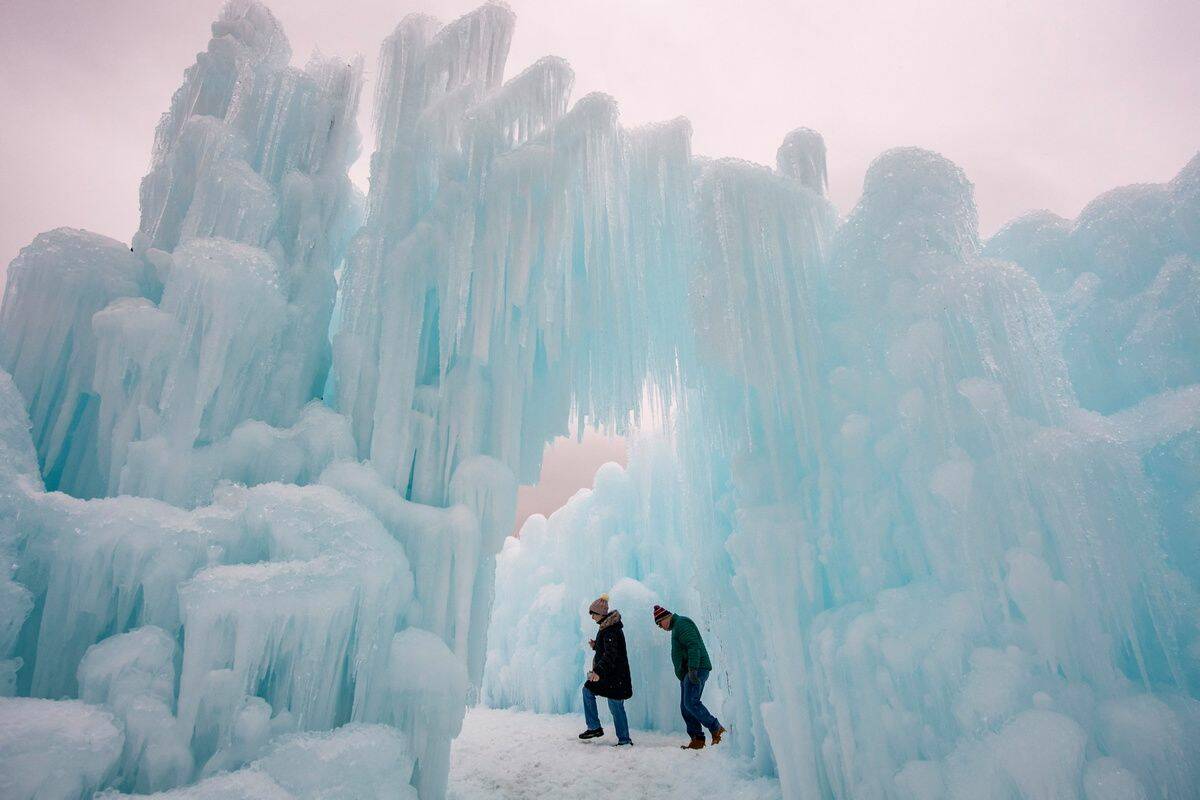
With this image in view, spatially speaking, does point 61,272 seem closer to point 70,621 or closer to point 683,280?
point 70,621

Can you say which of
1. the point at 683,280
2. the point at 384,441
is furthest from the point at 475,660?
the point at 683,280

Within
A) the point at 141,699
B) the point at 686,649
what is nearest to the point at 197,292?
the point at 141,699

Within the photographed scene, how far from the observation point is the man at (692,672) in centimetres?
698

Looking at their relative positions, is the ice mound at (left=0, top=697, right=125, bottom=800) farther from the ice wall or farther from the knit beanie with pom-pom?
the knit beanie with pom-pom

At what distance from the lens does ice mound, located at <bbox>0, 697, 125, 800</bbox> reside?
10.3 feet

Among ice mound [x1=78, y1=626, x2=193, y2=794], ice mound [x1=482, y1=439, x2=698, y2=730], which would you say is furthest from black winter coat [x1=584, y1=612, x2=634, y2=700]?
ice mound [x1=78, y1=626, x2=193, y2=794]

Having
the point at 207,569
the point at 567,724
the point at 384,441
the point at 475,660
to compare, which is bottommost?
the point at 567,724

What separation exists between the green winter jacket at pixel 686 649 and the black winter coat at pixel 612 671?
0.82 meters

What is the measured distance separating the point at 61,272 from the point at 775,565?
7827 mm

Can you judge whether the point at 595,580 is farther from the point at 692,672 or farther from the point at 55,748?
the point at 55,748

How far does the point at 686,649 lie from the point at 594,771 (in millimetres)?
1772

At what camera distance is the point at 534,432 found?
722cm

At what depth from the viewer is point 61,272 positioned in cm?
545

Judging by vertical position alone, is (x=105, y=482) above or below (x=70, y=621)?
above
